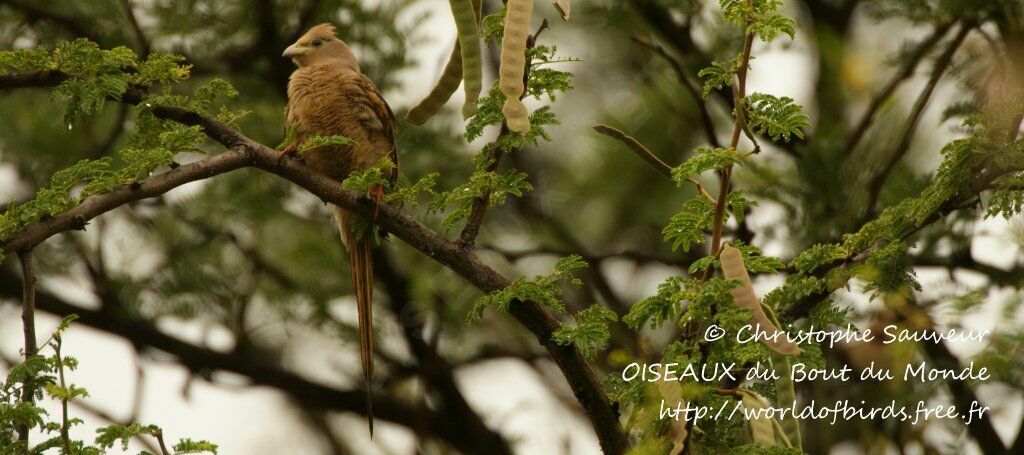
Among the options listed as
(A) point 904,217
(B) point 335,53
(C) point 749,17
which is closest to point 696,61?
(B) point 335,53

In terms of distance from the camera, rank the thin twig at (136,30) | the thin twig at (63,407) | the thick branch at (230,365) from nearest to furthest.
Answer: the thin twig at (63,407) < the thin twig at (136,30) < the thick branch at (230,365)

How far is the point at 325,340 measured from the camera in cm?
521

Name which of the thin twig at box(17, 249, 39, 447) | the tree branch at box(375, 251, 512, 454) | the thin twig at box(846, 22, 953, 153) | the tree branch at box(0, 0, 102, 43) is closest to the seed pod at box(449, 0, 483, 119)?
the thin twig at box(17, 249, 39, 447)

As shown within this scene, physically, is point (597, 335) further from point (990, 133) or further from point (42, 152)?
point (42, 152)

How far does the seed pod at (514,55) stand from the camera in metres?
1.91

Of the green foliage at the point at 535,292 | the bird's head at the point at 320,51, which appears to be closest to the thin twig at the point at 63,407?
the green foliage at the point at 535,292

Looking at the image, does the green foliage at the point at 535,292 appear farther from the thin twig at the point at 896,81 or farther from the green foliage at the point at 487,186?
the thin twig at the point at 896,81

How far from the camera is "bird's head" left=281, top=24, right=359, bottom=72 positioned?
405 centimetres

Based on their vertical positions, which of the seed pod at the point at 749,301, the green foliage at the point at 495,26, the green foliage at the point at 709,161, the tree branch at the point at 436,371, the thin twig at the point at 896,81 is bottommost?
the seed pod at the point at 749,301

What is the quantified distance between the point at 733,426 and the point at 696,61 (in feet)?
9.26

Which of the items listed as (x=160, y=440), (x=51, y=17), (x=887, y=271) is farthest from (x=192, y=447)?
(x=51, y=17)

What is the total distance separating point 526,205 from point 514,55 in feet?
10.5

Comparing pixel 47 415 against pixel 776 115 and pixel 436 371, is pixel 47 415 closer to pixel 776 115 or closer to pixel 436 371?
pixel 776 115

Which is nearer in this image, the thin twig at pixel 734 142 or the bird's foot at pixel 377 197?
the thin twig at pixel 734 142
